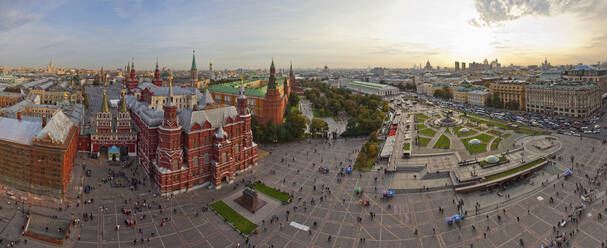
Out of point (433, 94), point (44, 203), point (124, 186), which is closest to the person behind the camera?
point (44, 203)

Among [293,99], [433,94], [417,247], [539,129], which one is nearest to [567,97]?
[539,129]

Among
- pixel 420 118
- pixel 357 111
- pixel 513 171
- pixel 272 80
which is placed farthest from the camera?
pixel 357 111

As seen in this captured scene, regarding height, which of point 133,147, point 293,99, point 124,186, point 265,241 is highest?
point 293,99

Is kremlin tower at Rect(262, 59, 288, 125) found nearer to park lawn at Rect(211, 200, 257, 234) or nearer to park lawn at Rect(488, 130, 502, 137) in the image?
park lawn at Rect(211, 200, 257, 234)

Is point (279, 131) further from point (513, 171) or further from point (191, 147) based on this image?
point (513, 171)

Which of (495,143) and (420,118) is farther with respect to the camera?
(420,118)

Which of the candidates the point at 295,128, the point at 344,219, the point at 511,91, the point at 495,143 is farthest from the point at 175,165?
the point at 511,91

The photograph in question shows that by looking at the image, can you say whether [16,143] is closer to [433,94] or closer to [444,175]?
[444,175]
